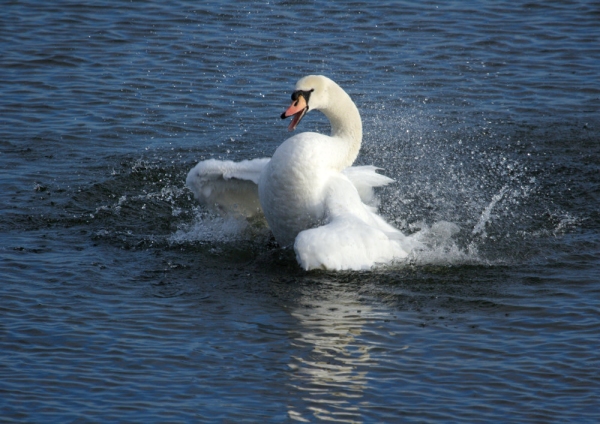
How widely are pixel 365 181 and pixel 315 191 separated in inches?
54.3

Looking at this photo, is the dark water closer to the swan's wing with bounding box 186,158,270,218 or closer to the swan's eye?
the swan's wing with bounding box 186,158,270,218

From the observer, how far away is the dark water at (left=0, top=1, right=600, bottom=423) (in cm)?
596

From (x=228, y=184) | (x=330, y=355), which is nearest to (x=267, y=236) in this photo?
(x=228, y=184)

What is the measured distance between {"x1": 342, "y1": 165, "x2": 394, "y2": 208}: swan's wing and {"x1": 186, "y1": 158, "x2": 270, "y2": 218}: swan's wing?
0.92 meters

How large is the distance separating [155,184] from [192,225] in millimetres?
1357

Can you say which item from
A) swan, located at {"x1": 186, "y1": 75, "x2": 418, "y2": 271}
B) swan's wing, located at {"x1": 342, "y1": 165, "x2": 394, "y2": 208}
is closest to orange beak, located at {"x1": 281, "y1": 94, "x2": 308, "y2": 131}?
swan, located at {"x1": 186, "y1": 75, "x2": 418, "y2": 271}

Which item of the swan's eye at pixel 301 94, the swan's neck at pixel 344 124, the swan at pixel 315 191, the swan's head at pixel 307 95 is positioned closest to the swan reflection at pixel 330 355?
the swan at pixel 315 191

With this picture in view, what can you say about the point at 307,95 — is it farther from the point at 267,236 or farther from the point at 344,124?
the point at 267,236

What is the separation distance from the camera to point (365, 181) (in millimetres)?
8961

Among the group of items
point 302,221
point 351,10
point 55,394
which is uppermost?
point 351,10

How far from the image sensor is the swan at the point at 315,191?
6.89 meters

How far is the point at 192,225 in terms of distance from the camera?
30.5ft

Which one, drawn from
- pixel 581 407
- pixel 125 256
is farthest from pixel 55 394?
pixel 581 407

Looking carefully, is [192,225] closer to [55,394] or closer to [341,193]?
[341,193]
